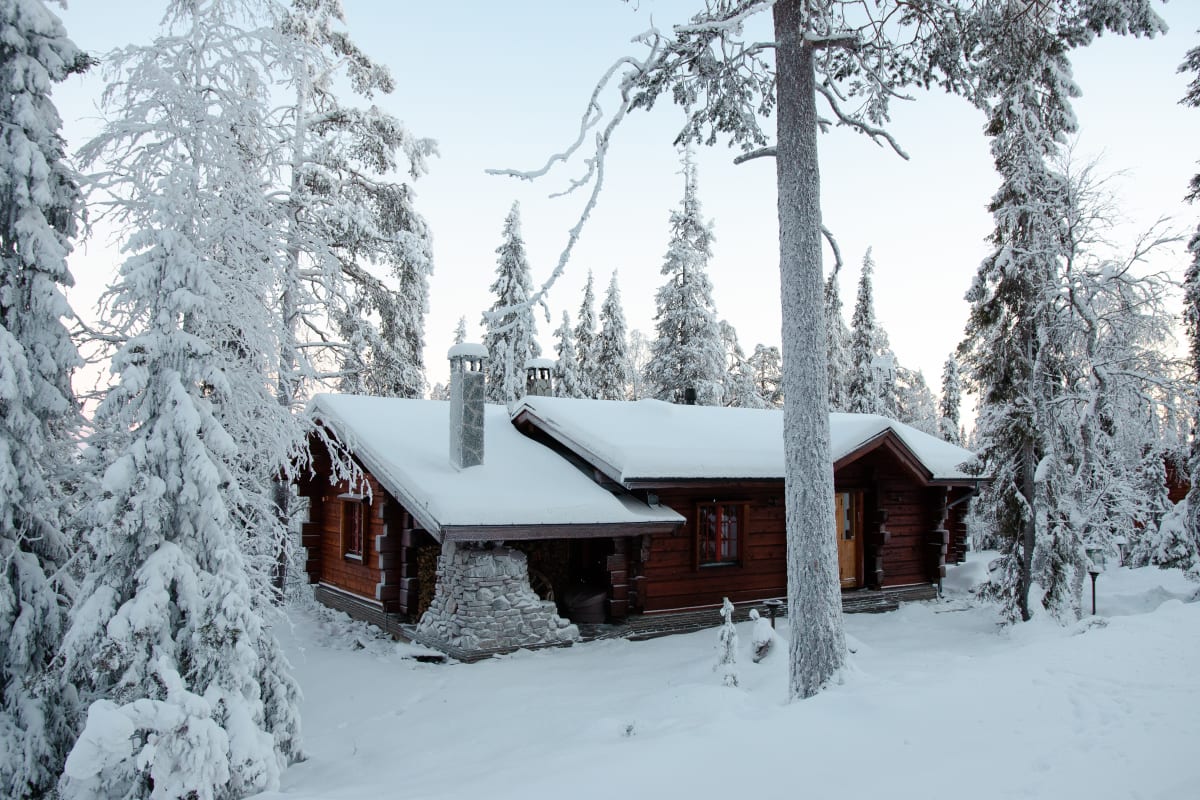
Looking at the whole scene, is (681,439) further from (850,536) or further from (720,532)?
(850,536)

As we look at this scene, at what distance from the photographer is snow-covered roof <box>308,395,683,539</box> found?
11.5 metres

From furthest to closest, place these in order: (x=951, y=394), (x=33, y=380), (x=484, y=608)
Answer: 1. (x=951, y=394)
2. (x=484, y=608)
3. (x=33, y=380)

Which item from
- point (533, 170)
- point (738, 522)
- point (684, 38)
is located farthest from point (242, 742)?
Result: point (738, 522)

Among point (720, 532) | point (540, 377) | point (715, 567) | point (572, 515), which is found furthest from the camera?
point (540, 377)

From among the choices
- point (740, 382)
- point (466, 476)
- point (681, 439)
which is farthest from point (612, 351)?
point (466, 476)

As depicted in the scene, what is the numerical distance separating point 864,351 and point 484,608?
92.8 ft

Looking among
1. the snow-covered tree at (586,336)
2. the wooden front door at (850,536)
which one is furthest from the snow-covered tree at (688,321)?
the wooden front door at (850,536)

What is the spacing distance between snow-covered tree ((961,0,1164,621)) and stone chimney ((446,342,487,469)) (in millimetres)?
9431

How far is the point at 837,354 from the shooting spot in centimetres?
3719

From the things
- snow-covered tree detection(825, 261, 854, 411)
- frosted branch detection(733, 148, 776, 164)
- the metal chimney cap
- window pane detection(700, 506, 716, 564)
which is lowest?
window pane detection(700, 506, 716, 564)

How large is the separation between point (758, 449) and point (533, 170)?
9.79m

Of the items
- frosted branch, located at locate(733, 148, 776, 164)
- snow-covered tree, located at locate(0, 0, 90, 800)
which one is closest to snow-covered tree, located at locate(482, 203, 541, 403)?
frosted branch, located at locate(733, 148, 776, 164)

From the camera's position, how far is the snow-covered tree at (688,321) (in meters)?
29.3

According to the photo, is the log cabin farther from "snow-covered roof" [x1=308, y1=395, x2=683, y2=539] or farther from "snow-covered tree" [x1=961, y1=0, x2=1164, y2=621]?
"snow-covered tree" [x1=961, y1=0, x2=1164, y2=621]
